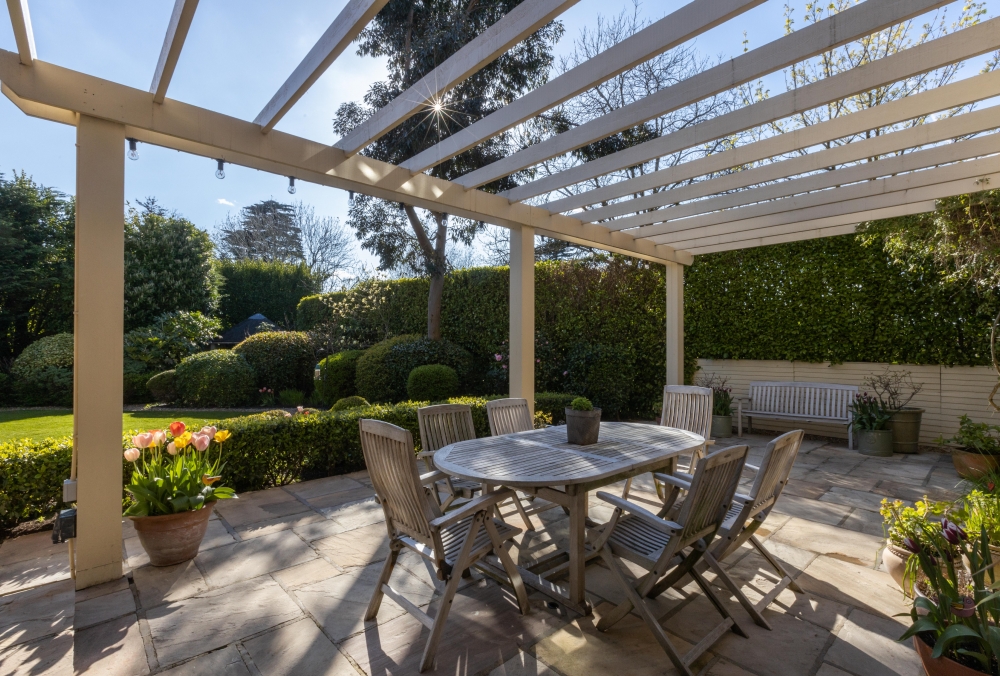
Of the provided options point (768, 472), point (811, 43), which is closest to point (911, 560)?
point (768, 472)

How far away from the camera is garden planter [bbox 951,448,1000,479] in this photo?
4224 millimetres

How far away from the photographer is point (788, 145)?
339 centimetres

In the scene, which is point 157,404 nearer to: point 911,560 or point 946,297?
point 911,560

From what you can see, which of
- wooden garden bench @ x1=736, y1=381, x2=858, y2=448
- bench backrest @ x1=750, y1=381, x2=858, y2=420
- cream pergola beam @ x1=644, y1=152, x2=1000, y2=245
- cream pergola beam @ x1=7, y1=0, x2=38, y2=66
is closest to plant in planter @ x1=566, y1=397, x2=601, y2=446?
cream pergola beam @ x1=644, y1=152, x2=1000, y2=245

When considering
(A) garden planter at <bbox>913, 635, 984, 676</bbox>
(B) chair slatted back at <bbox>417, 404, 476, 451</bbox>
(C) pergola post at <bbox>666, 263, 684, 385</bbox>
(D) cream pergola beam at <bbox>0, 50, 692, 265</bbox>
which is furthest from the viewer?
(C) pergola post at <bbox>666, 263, 684, 385</bbox>

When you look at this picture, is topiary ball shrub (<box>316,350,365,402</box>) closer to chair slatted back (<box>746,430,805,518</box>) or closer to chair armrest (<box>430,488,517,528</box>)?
chair armrest (<box>430,488,517,528</box>)

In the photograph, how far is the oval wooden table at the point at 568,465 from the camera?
91.0 inches

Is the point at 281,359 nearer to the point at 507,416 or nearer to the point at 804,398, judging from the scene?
the point at 507,416

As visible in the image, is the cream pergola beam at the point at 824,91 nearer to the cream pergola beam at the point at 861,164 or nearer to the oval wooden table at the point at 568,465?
the cream pergola beam at the point at 861,164

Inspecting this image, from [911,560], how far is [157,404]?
10.7 m

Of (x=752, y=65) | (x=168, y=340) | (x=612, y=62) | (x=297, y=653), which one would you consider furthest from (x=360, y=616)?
(x=168, y=340)

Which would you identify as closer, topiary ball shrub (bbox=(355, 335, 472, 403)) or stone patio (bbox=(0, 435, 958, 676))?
stone patio (bbox=(0, 435, 958, 676))

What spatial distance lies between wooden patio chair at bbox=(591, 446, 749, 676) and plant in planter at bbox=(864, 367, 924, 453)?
496 cm

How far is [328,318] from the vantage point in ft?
39.2
